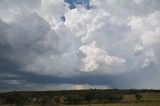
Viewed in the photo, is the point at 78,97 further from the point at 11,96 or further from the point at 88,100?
the point at 11,96

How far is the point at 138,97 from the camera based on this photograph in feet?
616

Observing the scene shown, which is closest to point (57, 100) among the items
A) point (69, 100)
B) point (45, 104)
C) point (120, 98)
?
point (69, 100)

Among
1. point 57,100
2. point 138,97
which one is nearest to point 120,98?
point 138,97

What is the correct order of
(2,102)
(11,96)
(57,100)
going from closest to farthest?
(11,96), (2,102), (57,100)

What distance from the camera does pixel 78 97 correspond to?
628 ft

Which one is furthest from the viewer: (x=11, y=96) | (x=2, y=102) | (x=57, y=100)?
(x=57, y=100)

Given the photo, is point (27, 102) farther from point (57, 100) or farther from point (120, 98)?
point (120, 98)

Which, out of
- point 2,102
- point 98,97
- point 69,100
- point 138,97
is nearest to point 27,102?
point 2,102

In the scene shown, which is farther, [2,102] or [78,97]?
[78,97]

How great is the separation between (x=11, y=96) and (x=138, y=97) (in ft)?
228

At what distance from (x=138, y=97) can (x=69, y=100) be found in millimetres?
38305

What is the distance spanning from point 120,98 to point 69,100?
29.8m

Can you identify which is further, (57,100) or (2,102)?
(57,100)

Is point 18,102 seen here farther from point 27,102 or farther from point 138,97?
point 138,97
